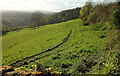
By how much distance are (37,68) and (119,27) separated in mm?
17075

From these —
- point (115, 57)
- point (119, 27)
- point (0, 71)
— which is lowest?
point (0, 71)

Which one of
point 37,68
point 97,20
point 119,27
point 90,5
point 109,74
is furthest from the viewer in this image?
point 90,5

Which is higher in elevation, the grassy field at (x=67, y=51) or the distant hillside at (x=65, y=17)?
the distant hillside at (x=65, y=17)

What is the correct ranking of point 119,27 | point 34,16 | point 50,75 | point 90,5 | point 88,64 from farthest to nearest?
point 34,16 → point 90,5 → point 119,27 → point 88,64 → point 50,75

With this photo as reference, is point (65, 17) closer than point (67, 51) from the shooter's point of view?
No

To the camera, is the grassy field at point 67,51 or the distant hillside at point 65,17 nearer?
the grassy field at point 67,51

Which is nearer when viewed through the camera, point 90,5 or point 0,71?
point 0,71

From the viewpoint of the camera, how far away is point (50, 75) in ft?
27.5

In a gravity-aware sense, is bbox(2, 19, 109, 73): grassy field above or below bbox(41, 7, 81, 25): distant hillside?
below

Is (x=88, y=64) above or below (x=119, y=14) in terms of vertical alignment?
below

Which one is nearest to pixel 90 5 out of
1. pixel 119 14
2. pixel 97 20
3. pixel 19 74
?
pixel 97 20

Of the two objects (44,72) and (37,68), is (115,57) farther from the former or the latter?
(37,68)

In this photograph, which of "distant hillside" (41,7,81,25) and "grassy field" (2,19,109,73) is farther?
"distant hillside" (41,7,81,25)

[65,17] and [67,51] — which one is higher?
[65,17]
